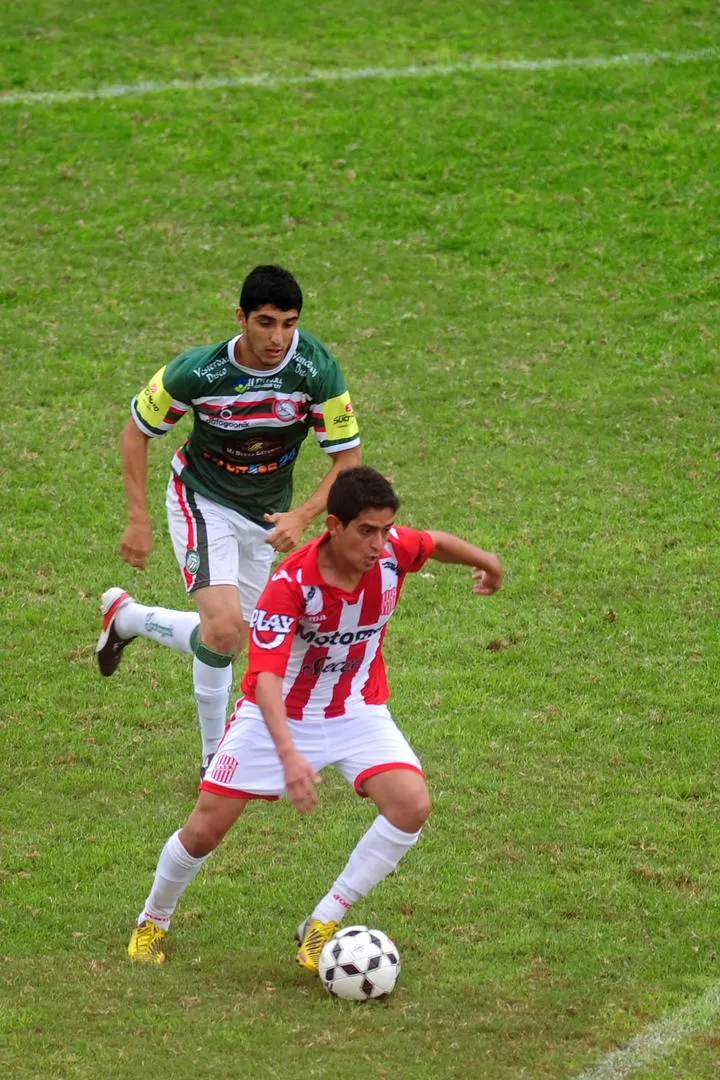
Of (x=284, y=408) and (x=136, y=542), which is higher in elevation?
(x=284, y=408)

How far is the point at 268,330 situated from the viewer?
A: 25.5 feet

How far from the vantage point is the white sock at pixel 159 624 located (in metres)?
8.81

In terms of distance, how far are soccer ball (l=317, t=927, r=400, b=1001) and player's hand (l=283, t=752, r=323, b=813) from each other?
0.88 metres

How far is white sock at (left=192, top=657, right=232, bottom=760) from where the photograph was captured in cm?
831

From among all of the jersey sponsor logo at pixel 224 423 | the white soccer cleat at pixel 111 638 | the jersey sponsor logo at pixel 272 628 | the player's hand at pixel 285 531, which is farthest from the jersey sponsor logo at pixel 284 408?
the jersey sponsor logo at pixel 272 628

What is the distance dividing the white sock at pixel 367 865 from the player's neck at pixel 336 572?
1.02 metres

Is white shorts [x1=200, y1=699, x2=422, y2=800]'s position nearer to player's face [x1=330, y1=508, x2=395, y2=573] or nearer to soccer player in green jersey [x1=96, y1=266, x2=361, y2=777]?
player's face [x1=330, y1=508, x2=395, y2=573]

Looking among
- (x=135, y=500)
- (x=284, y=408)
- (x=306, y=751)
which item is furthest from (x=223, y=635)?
Result: (x=306, y=751)

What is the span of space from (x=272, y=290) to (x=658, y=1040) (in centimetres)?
402

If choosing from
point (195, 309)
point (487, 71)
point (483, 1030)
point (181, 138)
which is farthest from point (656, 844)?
point (487, 71)

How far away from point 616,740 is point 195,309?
8208 millimetres

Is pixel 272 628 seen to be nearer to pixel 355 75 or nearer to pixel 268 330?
pixel 268 330

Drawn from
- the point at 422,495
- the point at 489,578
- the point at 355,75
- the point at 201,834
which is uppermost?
the point at 489,578

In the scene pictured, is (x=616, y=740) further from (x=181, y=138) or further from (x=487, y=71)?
(x=487, y=71)
